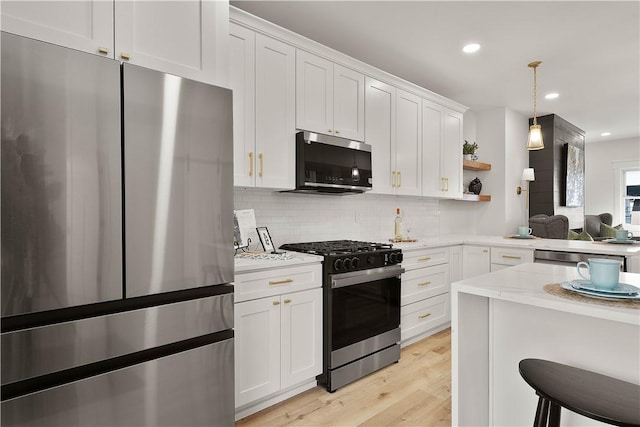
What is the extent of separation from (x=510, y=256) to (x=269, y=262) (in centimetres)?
263

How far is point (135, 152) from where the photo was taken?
54.8 inches

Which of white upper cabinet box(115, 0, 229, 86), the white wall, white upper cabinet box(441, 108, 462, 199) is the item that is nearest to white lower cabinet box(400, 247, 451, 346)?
white upper cabinet box(441, 108, 462, 199)

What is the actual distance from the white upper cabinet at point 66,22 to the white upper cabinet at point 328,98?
4.72 feet

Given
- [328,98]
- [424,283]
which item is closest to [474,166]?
[424,283]

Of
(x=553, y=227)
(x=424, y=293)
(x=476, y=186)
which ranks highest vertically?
(x=476, y=186)

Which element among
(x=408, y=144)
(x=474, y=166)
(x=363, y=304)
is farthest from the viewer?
(x=474, y=166)

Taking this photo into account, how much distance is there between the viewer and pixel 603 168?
779cm

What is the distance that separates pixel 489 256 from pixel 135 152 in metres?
3.48

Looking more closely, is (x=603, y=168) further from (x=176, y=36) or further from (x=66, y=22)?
(x=66, y=22)

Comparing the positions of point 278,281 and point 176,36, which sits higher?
point 176,36

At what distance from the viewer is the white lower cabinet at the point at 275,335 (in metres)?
2.03

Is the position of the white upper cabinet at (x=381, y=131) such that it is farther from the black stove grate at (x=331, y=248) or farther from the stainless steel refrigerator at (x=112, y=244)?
the stainless steel refrigerator at (x=112, y=244)

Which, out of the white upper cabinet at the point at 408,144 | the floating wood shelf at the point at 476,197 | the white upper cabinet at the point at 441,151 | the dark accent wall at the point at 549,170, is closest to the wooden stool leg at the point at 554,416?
the white upper cabinet at the point at 408,144

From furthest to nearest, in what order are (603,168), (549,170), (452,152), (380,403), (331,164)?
(603,168) → (549,170) → (452,152) → (331,164) → (380,403)
